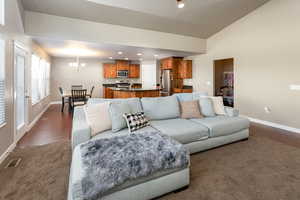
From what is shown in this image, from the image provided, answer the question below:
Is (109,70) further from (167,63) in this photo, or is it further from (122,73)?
(167,63)

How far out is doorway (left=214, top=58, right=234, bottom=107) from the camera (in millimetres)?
6918

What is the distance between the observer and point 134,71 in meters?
9.75

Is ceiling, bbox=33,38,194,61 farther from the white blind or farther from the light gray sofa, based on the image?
the light gray sofa

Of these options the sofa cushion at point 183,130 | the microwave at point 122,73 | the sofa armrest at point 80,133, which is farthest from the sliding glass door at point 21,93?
the microwave at point 122,73

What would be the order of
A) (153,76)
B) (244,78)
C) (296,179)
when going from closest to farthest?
(296,179) → (244,78) → (153,76)

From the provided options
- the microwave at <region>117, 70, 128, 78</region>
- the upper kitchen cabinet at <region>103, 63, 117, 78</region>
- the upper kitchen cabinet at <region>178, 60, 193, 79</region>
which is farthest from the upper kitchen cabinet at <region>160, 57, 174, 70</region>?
the upper kitchen cabinet at <region>103, 63, 117, 78</region>

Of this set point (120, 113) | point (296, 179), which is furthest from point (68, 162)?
point (296, 179)

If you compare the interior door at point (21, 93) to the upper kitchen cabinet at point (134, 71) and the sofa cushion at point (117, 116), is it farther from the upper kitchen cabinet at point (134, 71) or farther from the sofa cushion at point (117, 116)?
the upper kitchen cabinet at point (134, 71)

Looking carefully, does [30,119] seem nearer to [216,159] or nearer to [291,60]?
[216,159]

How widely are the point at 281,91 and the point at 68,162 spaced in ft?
17.7

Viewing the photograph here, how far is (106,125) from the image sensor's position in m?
2.57

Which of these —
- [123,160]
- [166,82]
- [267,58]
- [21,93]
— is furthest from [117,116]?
[166,82]

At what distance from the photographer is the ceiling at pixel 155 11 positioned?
154 inches

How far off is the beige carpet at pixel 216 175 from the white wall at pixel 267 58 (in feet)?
6.21
